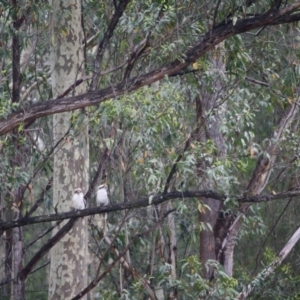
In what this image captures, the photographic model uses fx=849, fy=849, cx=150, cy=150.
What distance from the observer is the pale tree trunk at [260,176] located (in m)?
9.94

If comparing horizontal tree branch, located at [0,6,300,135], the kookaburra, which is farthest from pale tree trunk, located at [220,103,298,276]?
horizontal tree branch, located at [0,6,300,135]

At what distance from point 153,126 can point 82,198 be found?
163cm

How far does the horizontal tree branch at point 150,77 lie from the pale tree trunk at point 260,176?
7.52ft

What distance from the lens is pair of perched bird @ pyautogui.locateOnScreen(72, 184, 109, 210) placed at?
8914 mm

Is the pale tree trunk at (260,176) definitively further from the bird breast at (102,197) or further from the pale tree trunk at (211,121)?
the bird breast at (102,197)

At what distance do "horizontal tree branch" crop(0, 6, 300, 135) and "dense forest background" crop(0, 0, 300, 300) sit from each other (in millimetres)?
12

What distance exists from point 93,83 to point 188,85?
126 cm

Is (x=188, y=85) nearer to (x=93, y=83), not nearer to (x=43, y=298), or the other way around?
(x=93, y=83)

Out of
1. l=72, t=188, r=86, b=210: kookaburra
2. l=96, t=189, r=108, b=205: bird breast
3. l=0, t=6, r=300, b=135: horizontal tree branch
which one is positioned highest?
l=0, t=6, r=300, b=135: horizontal tree branch

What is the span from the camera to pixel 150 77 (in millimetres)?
7352

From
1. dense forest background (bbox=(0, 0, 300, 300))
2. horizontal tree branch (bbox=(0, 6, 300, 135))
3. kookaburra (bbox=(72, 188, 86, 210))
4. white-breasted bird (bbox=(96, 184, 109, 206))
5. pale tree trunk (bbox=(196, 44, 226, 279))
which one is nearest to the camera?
horizontal tree branch (bbox=(0, 6, 300, 135))

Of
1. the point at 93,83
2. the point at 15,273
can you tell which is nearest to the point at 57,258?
the point at 15,273

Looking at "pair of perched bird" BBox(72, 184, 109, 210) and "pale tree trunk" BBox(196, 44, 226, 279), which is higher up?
"pale tree trunk" BBox(196, 44, 226, 279)

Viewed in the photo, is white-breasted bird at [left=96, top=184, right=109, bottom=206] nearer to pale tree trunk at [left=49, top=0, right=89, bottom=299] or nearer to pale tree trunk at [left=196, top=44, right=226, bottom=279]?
pale tree trunk at [left=49, top=0, right=89, bottom=299]
